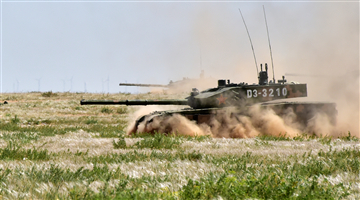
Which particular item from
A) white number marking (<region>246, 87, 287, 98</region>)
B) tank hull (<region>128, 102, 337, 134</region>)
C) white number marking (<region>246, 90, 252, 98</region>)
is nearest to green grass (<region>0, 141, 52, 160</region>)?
tank hull (<region>128, 102, 337, 134</region>)

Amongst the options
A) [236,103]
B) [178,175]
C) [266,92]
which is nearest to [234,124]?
[236,103]

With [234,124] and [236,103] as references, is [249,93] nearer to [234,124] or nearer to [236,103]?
[236,103]

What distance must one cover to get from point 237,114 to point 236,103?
511mm

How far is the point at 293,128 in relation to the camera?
55.7 ft

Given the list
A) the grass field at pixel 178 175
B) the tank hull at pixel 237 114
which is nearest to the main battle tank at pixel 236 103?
the tank hull at pixel 237 114

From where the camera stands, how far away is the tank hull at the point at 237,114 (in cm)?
1494

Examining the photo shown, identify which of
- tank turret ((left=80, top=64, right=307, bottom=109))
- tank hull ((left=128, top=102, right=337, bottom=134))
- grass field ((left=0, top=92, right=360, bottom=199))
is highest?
tank turret ((left=80, top=64, right=307, bottom=109))

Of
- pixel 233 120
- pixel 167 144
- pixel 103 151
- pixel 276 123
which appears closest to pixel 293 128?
pixel 276 123

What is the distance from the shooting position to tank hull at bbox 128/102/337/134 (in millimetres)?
14938

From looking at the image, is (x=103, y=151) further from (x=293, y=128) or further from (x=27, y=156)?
(x=293, y=128)

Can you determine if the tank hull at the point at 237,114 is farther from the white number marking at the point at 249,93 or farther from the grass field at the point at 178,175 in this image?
the grass field at the point at 178,175

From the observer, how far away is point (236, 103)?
1608 cm

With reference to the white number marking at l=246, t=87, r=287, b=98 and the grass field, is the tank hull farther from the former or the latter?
the grass field

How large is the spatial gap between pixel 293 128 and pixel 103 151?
9868 mm
